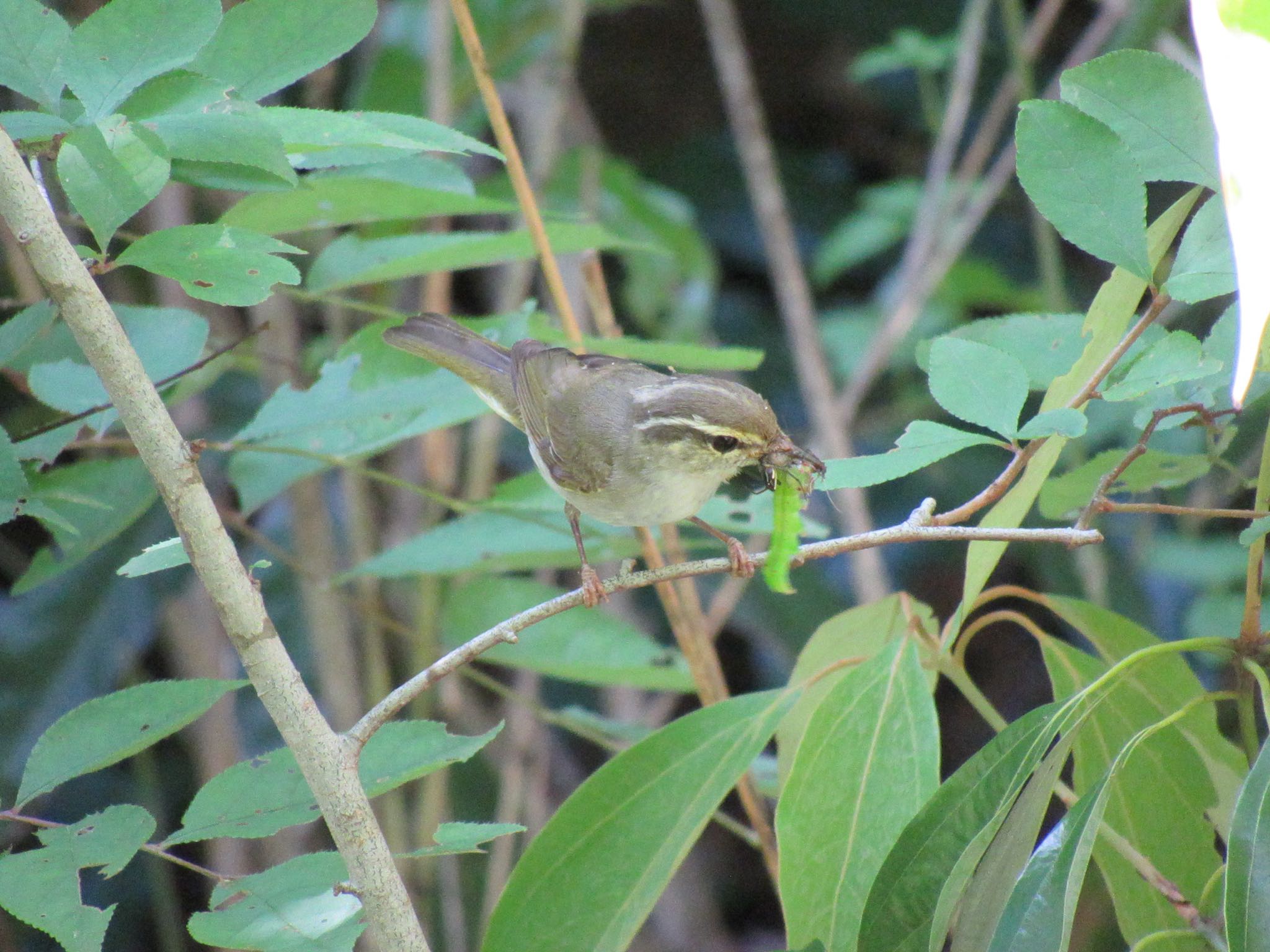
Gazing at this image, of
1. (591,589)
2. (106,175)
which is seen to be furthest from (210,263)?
(591,589)

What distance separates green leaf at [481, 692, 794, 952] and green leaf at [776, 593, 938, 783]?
72 mm

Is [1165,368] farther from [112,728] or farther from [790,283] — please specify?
[790,283]

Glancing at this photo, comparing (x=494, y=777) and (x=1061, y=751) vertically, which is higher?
(x=1061, y=751)

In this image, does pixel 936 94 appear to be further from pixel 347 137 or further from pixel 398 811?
pixel 347 137

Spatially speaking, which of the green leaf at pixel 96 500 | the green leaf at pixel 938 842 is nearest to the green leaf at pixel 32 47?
the green leaf at pixel 96 500

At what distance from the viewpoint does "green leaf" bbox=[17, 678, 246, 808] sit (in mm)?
1265

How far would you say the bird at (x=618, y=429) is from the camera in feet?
6.89

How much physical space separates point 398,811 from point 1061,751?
2227 millimetres

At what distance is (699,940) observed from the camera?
4258 mm

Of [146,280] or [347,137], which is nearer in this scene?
[347,137]

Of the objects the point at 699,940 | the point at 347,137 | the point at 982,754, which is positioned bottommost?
the point at 699,940

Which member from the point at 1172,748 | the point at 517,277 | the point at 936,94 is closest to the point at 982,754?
the point at 1172,748

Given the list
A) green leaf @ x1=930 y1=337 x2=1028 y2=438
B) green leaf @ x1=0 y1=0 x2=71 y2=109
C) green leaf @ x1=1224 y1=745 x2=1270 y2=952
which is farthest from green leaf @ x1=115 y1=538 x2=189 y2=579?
green leaf @ x1=1224 y1=745 x2=1270 y2=952

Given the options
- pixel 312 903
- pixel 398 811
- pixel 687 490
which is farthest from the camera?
pixel 398 811
